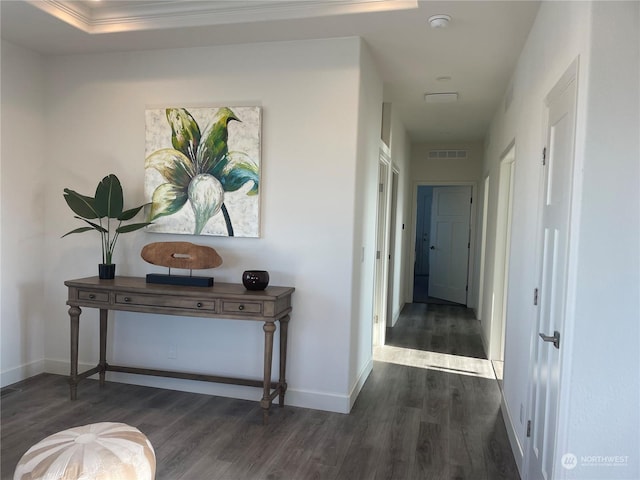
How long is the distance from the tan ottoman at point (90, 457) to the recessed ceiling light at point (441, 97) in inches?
156

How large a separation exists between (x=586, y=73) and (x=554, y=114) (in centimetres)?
51

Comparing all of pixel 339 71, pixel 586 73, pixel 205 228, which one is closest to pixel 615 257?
pixel 586 73

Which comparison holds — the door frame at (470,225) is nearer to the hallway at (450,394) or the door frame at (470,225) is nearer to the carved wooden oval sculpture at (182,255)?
the hallway at (450,394)

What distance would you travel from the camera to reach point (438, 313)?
693 cm

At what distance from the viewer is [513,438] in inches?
111

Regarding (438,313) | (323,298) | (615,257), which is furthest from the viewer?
(438,313)

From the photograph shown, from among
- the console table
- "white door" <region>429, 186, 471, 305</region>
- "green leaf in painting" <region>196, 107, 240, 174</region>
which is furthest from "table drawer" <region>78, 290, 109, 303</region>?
"white door" <region>429, 186, 471, 305</region>

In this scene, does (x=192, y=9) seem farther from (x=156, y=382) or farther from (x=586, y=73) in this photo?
(x=156, y=382)

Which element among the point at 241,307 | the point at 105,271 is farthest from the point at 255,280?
the point at 105,271

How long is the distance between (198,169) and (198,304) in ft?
3.44

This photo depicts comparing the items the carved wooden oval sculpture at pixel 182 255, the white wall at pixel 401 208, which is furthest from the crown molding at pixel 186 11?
the white wall at pixel 401 208

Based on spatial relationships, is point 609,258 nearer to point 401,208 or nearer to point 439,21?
point 439,21

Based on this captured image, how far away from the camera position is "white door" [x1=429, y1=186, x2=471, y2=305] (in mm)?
7621

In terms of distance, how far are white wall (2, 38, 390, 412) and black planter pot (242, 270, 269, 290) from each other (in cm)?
25
